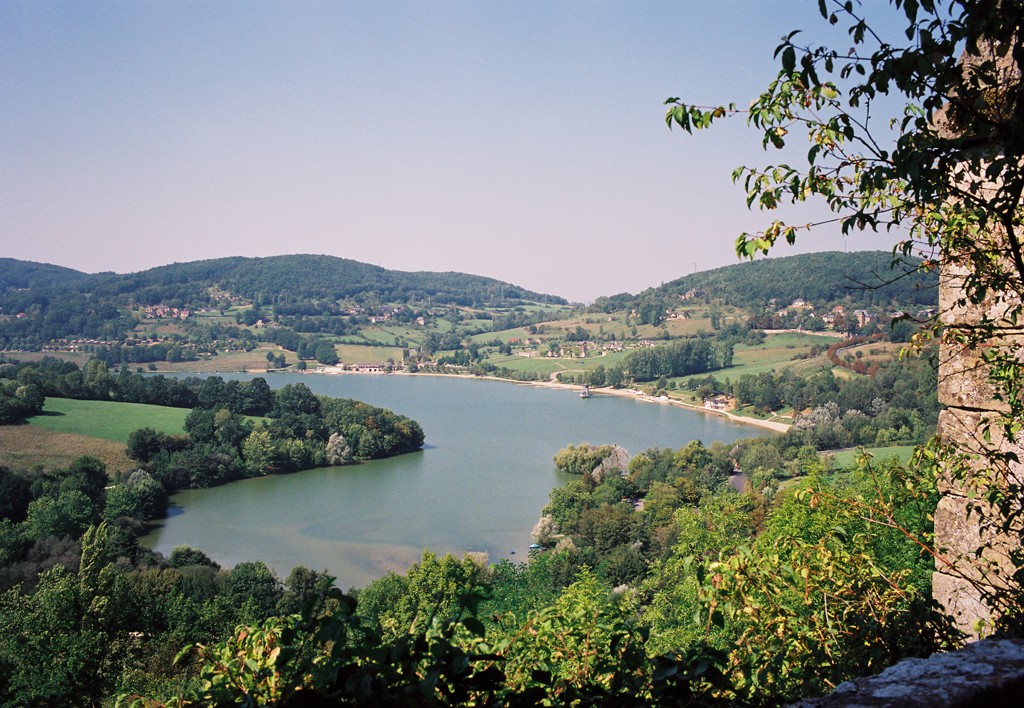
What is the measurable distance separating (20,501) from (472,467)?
760 inches

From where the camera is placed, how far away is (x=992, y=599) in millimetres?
2475

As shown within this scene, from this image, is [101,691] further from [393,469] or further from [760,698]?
[393,469]

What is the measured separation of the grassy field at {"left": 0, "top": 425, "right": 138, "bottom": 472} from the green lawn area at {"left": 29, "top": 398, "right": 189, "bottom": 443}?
0.84 meters

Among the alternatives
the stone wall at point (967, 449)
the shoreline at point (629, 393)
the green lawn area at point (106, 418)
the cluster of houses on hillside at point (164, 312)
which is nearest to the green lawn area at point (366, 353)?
the shoreline at point (629, 393)

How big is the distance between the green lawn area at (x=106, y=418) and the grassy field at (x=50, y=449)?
0.84m

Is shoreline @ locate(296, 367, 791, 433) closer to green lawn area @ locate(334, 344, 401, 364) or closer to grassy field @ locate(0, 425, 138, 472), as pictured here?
green lawn area @ locate(334, 344, 401, 364)

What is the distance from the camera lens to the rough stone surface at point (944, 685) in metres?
1.45

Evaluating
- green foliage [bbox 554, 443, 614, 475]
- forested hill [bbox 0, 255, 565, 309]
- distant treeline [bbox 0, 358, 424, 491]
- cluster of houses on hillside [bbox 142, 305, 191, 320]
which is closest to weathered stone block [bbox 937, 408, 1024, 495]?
green foliage [bbox 554, 443, 614, 475]

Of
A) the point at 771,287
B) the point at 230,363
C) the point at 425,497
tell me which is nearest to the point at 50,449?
the point at 425,497

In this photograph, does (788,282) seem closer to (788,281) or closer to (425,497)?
(788,281)

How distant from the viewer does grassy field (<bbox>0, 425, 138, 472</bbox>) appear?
109 ft

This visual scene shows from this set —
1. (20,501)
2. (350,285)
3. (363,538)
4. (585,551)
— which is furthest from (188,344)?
(585,551)

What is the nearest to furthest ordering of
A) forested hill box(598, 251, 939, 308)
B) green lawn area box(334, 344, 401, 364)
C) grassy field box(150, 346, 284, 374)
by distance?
grassy field box(150, 346, 284, 374) → forested hill box(598, 251, 939, 308) → green lawn area box(334, 344, 401, 364)

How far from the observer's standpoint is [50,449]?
35.1 meters
